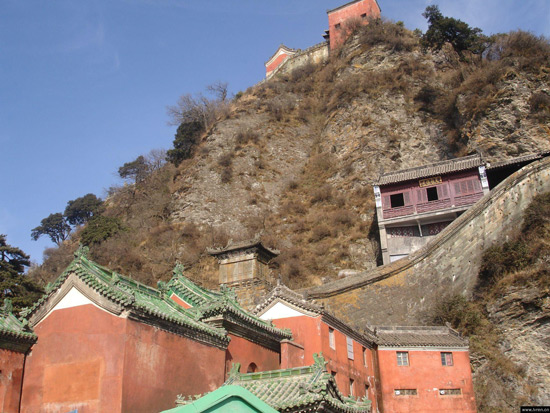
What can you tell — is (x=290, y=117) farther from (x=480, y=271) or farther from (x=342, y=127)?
(x=480, y=271)

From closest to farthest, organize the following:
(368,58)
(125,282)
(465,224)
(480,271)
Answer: (125,282) < (480,271) < (465,224) < (368,58)

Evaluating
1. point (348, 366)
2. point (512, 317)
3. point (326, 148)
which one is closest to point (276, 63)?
point (326, 148)

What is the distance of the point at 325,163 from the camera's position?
154 feet

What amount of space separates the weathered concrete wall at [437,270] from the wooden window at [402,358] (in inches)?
162

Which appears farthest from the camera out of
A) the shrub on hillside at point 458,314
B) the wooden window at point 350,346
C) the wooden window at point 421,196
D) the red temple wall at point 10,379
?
the wooden window at point 421,196

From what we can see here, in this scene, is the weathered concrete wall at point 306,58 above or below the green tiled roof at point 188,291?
above

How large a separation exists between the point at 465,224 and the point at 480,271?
296cm

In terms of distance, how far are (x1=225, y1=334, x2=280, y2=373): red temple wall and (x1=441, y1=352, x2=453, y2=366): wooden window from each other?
752cm

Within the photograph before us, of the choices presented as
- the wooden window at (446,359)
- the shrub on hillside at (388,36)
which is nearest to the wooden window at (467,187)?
the wooden window at (446,359)

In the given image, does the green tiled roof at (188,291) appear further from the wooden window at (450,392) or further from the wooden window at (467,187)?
the wooden window at (467,187)

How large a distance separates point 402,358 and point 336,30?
4630 centimetres

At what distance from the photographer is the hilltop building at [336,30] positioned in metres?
58.7

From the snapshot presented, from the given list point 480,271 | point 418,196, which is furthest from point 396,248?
point 480,271

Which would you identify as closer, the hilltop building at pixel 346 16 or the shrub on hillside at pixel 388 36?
the shrub on hillside at pixel 388 36
